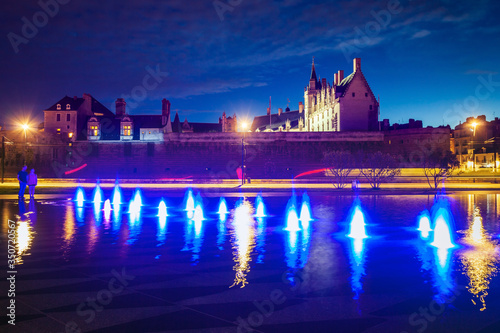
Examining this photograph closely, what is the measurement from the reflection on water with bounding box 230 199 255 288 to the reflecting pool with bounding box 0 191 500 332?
40mm

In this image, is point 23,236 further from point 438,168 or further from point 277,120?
point 277,120

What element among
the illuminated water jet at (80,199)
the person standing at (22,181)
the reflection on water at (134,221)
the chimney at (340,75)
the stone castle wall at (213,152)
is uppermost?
the chimney at (340,75)

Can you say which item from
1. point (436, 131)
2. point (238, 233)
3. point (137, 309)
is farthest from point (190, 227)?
point (436, 131)

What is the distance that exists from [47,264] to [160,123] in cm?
7076

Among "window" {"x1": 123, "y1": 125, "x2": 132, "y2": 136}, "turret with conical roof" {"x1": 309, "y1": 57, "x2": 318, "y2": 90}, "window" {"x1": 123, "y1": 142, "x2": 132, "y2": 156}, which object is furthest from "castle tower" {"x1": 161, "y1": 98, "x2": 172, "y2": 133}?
"turret with conical roof" {"x1": 309, "y1": 57, "x2": 318, "y2": 90}

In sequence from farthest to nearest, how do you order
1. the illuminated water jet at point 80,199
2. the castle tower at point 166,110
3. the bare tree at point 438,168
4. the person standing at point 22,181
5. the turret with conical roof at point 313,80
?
the turret with conical roof at point 313,80, the castle tower at point 166,110, the bare tree at point 438,168, the person standing at point 22,181, the illuminated water jet at point 80,199

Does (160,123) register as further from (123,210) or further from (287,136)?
(123,210)

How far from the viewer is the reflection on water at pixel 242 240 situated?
842cm

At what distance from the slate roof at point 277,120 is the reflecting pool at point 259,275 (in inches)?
3691

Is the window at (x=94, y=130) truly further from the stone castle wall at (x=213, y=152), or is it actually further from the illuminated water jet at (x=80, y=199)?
the illuminated water jet at (x=80, y=199)

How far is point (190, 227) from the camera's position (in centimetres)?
1497

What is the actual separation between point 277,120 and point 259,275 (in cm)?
11071

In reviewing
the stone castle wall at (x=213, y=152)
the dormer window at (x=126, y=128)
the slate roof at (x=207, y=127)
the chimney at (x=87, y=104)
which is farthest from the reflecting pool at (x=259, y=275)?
the slate roof at (x=207, y=127)

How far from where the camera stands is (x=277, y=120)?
385 ft
